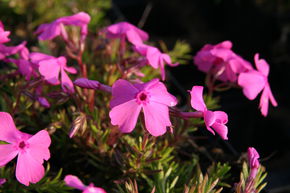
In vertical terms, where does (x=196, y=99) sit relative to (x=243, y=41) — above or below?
above

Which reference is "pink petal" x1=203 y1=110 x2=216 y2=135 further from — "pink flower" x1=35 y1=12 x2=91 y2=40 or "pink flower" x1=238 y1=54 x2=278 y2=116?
"pink flower" x1=35 y1=12 x2=91 y2=40

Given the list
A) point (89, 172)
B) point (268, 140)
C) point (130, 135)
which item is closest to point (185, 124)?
point (130, 135)

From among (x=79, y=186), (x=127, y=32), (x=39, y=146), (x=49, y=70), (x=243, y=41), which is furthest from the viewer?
(x=243, y=41)

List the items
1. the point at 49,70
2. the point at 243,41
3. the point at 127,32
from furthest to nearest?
1. the point at 243,41
2. the point at 127,32
3. the point at 49,70

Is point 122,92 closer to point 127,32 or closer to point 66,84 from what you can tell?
point 66,84

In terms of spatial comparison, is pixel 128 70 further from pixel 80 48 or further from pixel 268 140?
pixel 268 140

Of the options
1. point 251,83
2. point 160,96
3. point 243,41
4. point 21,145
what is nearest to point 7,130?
point 21,145
